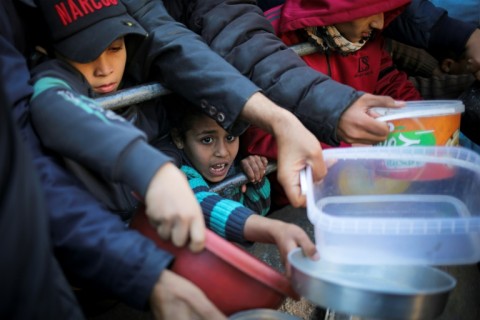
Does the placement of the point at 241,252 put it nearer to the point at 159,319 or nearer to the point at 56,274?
the point at 159,319

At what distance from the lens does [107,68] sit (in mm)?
1639

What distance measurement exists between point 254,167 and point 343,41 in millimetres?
642

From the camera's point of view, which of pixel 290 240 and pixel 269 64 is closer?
pixel 290 240

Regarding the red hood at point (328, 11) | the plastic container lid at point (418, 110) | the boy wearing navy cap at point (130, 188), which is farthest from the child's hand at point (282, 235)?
the red hood at point (328, 11)

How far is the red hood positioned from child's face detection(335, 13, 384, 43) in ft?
0.17

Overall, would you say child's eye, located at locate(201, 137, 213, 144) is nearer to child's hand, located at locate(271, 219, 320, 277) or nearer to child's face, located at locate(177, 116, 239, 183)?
child's face, located at locate(177, 116, 239, 183)

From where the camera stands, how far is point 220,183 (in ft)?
6.47

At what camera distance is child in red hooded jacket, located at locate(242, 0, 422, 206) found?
80.1 inches

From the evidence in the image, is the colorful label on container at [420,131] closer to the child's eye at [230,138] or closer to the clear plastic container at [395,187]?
the clear plastic container at [395,187]

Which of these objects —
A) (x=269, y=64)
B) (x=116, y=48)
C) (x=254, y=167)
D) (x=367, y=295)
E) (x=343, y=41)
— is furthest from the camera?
(x=343, y=41)

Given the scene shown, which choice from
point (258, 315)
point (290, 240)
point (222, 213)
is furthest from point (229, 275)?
point (222, 213)

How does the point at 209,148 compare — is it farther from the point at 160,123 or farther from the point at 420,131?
the point at 420,131

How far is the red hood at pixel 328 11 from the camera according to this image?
79.3 inches

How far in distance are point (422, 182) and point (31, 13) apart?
127cm
